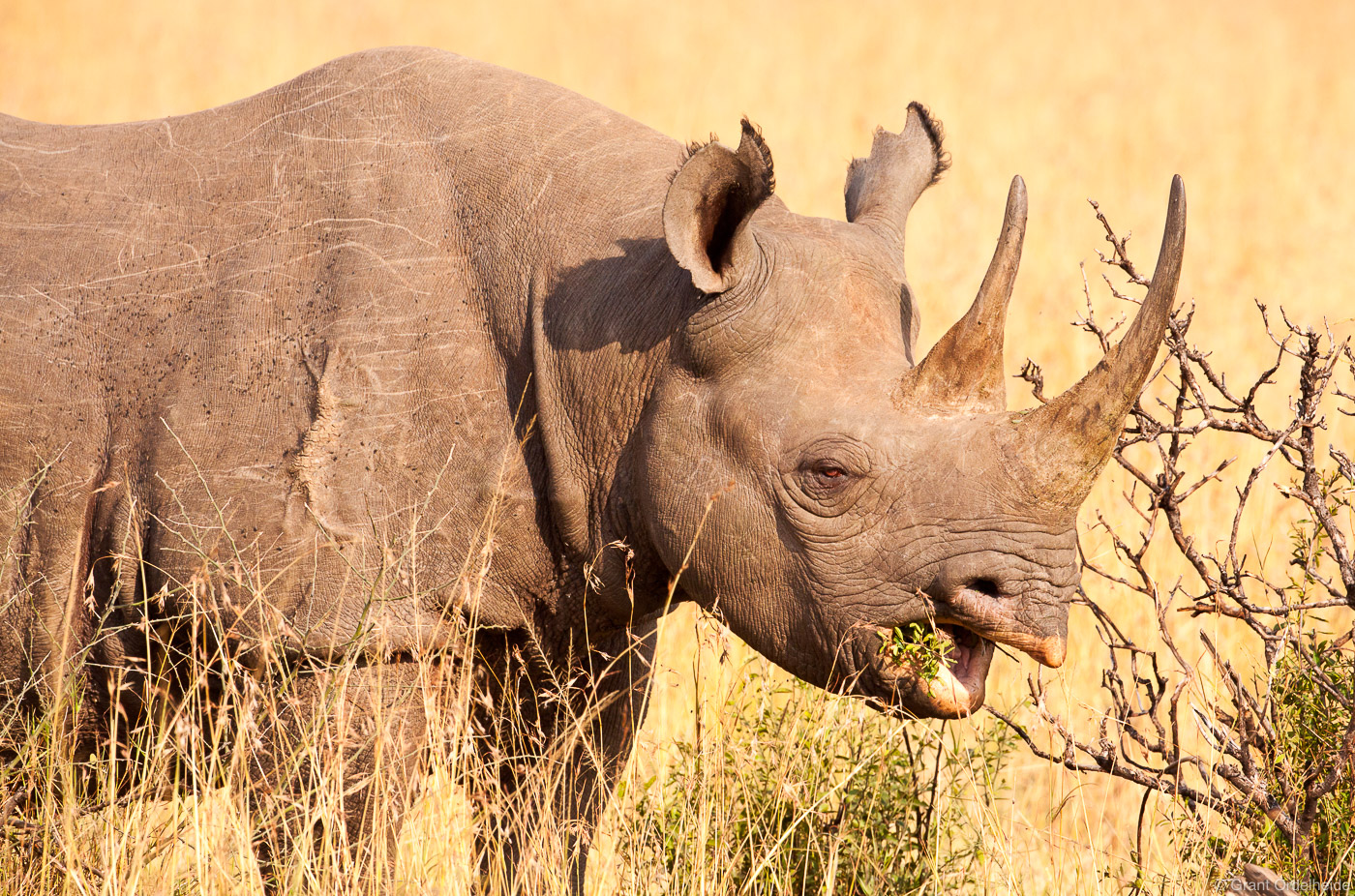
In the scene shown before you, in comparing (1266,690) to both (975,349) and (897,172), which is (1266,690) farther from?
(897,172)

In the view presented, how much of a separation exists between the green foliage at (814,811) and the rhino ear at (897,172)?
5.07ft

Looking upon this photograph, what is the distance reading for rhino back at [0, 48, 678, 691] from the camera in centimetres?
397

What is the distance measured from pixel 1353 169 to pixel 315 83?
43.3 ft

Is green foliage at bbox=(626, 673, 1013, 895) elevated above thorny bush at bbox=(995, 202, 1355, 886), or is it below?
Answer: below

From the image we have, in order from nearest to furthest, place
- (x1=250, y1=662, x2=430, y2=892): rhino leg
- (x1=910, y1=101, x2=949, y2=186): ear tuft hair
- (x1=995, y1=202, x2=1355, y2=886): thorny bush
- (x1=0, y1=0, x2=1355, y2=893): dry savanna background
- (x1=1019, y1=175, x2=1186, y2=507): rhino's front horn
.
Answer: (x1=1019, y1=175, x2=1186, y2=507): rhino's front horn → (x1=250, y1=662, x2=430, y2=892): rhino leg → (x1=995, y1=202, x2=1355, y2=886): thorny bush → (x1=0, y1=0, x2=1355, y2=893): dry savanna background → (x1=910, y1=101, x2=949, y2=186): ear tuft hair

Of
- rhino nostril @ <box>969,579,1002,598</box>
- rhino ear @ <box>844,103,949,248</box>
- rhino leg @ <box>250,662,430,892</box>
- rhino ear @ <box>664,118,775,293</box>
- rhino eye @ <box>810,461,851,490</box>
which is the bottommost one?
rhino leg @ <box>250,662,430,892</box>

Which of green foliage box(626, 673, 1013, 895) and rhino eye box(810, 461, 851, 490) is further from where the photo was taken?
green foliage box(626, 673, 1013, 895)

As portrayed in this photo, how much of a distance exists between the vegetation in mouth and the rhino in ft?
0.07

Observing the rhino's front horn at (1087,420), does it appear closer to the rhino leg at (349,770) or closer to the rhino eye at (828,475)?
the rhino eye at (828,475)

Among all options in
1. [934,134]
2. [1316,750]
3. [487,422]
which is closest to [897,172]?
[934,134]

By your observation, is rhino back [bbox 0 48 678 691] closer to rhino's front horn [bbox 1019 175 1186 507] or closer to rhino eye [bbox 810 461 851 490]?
rhino eye [bbox 810 461 851 490]

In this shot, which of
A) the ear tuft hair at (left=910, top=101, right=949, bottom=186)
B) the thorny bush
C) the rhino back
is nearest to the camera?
the rhino back

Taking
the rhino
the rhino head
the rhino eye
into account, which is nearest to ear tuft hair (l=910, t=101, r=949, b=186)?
the rhino

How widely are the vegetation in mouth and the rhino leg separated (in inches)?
48.9
